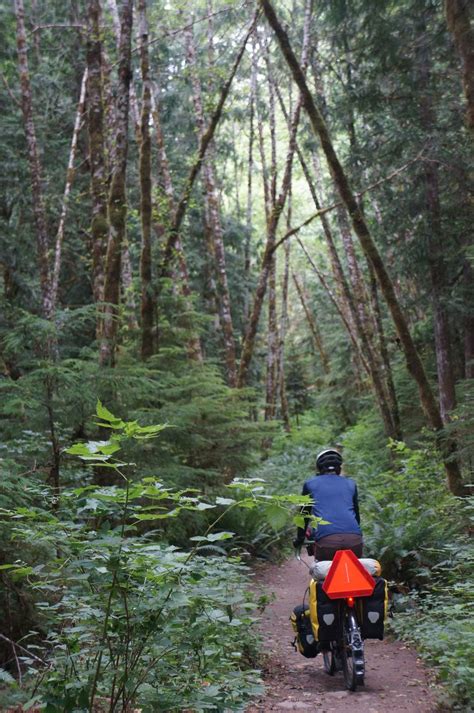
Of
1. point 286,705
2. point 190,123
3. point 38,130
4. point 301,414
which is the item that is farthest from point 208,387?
point 301,414

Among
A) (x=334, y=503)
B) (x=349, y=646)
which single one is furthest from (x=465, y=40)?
(x=349, y=646)

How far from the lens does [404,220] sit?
15.6m

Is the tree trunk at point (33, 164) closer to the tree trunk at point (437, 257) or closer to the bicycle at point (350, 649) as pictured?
the tree trunk at point (437, 257)

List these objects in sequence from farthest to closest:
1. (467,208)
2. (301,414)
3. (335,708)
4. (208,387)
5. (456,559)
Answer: (301,414)
(467,208)
(208,387)
(456,559)
(335,708)

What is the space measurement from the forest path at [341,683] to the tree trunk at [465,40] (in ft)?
18.1

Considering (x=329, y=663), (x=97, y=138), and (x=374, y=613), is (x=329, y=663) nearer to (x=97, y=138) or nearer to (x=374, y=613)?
(x=374, y=613)

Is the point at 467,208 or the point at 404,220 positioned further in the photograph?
the point at 404,220

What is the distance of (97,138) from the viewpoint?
35.1ft

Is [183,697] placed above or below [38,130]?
below

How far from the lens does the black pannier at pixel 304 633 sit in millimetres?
5926

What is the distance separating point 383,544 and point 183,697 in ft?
19.2

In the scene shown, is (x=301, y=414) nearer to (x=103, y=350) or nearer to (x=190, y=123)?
(x=190, y=123)

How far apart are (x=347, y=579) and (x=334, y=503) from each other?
31.1 inches

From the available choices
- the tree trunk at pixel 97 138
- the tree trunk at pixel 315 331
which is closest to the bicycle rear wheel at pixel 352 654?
the tree trunk at pixel 97 138
